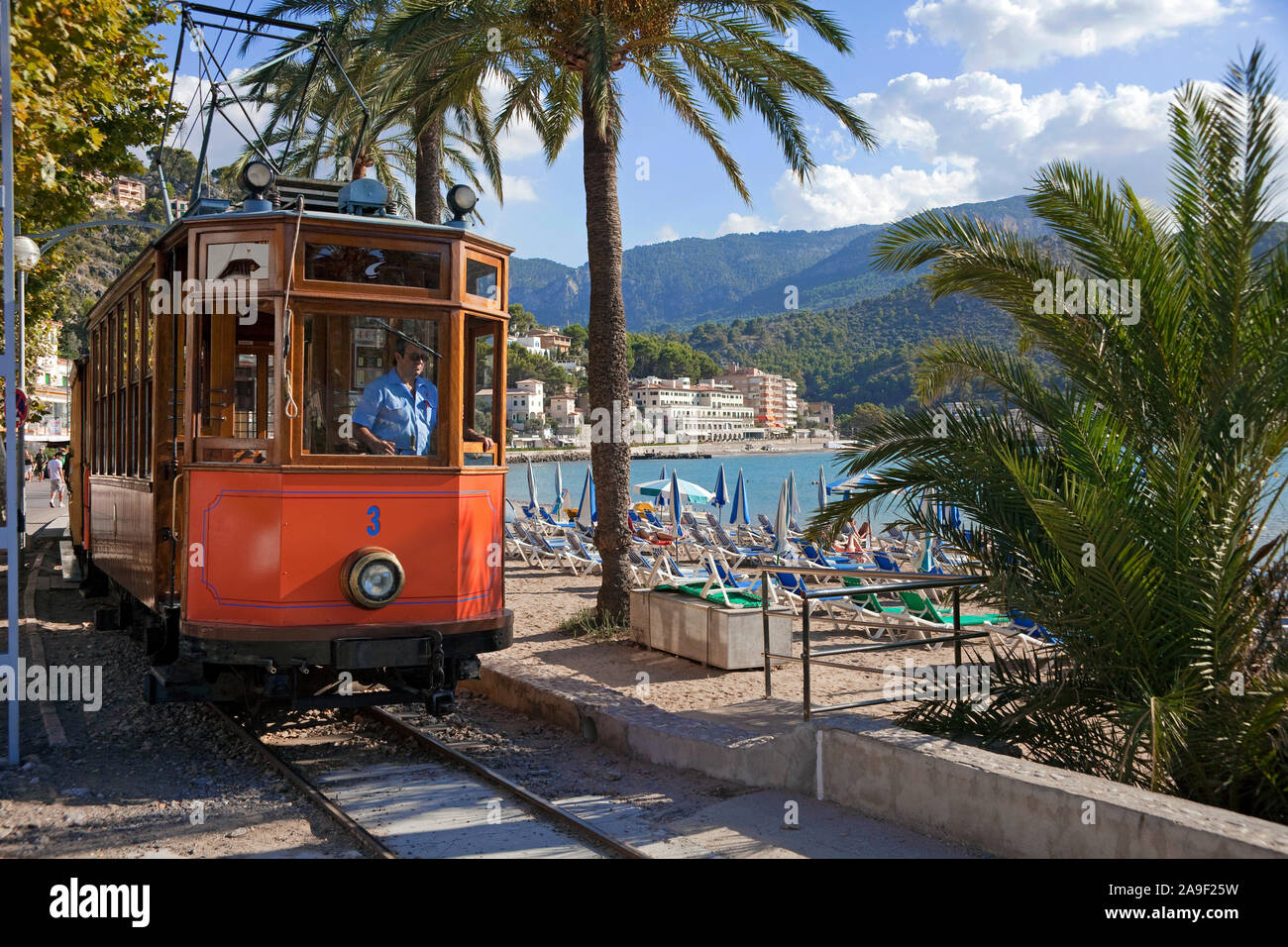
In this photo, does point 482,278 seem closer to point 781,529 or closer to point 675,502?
point 781,529

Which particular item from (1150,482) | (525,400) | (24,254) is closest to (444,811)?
(1150,482)

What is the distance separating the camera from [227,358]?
25.3ft

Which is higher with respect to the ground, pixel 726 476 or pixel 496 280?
pixel 496 280

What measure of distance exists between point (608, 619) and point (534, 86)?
6.65 m

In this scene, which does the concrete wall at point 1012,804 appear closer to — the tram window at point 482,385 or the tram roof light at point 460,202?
the tram window at point 482,385

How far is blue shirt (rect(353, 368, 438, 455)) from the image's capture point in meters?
7.14

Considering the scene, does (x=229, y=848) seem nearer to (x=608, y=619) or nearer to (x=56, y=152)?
(x=608, y=619)

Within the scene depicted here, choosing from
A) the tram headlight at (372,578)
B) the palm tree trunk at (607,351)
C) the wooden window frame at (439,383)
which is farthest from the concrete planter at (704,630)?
the tram headlight at (372,578)

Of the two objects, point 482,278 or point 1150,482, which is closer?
point 1150,482

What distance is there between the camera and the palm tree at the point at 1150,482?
5773 mm

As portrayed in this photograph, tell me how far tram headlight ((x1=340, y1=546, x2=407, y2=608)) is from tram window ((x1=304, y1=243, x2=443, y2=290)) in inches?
69.6

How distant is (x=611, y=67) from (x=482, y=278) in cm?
535

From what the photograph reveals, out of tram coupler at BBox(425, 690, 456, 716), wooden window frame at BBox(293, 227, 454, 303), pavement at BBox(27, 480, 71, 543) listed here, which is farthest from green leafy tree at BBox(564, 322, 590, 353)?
tram coupler at BBox(425, 690, 456, 716)

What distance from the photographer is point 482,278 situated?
7.64 m
